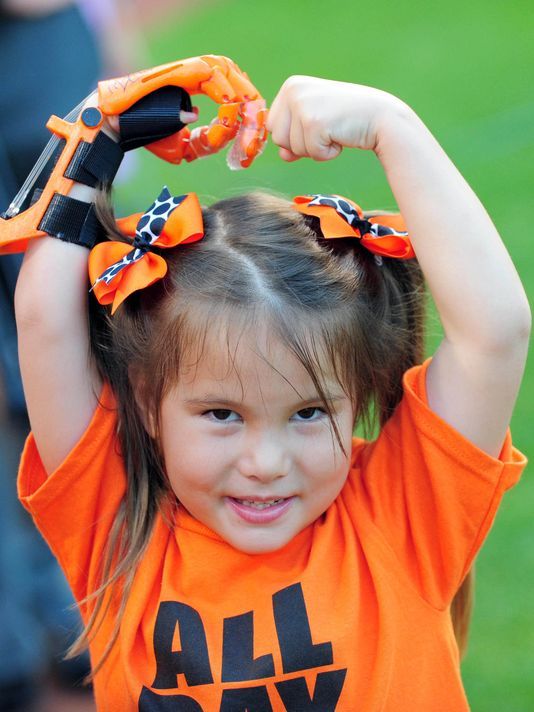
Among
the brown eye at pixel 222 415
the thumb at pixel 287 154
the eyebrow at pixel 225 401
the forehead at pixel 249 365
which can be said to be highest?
the thumb at pixel 287 154

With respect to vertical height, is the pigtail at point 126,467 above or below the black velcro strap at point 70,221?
below

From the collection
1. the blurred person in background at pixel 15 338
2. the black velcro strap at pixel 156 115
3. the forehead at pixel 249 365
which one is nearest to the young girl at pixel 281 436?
the forehead at pixel 249 365

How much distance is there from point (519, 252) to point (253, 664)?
4123 millimetres

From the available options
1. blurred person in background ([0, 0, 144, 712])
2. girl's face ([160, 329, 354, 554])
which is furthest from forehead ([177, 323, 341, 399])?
blurred person in background ([0, 0, 144, 712])

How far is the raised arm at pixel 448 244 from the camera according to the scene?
72.6 inches

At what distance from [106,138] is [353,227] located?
1.57ft

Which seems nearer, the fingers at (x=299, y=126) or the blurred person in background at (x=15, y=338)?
the fingers at (x=299, y=126)

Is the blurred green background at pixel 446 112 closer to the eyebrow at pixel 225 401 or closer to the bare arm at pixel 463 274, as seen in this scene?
the bare arm at pixel 463 274

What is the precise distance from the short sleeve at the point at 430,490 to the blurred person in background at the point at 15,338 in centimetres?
126

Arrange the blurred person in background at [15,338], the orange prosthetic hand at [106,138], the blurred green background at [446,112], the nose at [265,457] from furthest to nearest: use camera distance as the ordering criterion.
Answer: the blurred green background at [446,112], the blurred person in background at [15,338], the orange prosthetic hand at [106,138], the nose at [265,457]

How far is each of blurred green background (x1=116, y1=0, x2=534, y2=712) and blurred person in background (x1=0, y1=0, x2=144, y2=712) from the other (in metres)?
0.52

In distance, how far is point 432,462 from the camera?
76.6 inches

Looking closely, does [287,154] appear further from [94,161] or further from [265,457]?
[265,457]

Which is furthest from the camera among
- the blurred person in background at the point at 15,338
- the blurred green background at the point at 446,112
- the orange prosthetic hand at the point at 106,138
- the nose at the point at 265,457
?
the blurred green background at the point at 446,112
